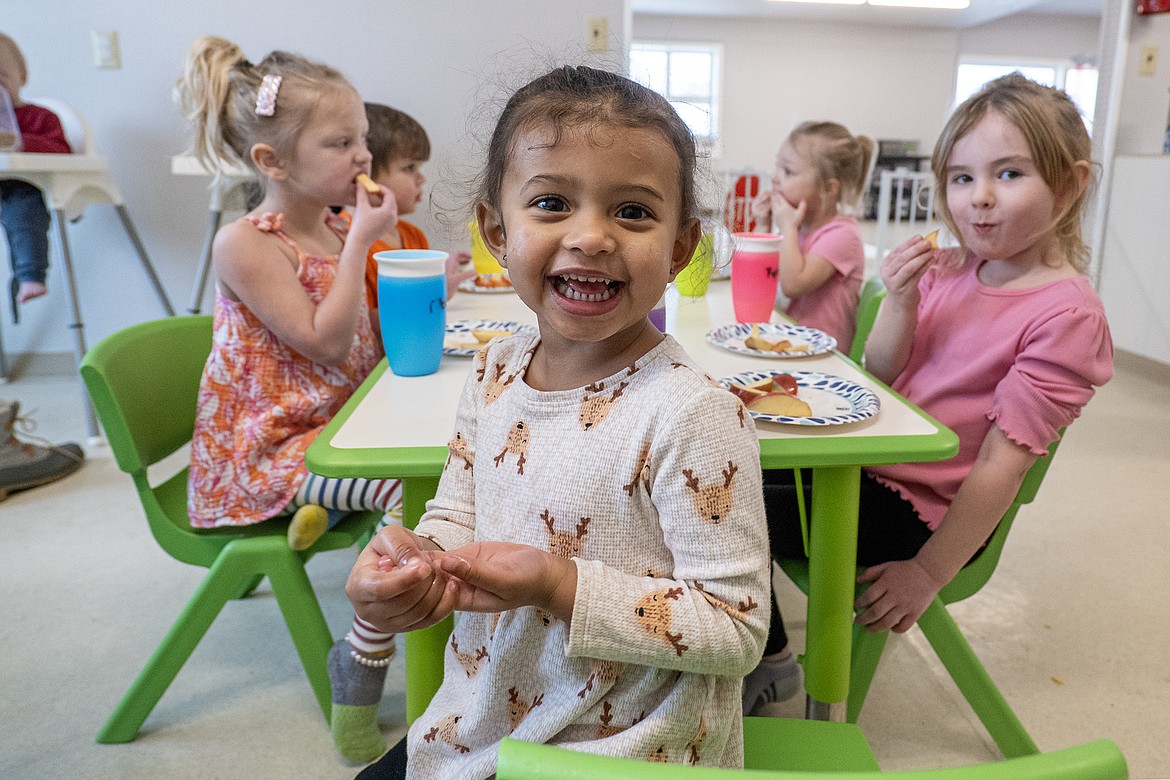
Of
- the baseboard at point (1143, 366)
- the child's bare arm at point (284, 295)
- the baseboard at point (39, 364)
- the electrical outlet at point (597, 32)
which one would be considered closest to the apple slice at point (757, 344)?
the child's bare arm at point (284, 295)

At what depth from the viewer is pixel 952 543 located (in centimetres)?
102

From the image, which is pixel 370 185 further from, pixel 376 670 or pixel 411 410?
pixel 376 670

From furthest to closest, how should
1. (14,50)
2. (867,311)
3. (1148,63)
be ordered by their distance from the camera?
(1148,63), (14,50), (867,311)

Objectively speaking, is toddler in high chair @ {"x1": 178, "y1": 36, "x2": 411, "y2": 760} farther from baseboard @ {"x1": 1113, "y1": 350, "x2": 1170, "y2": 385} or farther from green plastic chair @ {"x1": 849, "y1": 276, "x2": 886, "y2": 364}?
baseboard @ {"x1": 1113, "y1": 350, "x2": 1170, "y2": 385}

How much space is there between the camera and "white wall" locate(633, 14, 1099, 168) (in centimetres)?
921

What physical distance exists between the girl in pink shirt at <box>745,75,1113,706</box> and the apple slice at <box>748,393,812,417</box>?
273mm

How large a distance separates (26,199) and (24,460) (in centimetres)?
95

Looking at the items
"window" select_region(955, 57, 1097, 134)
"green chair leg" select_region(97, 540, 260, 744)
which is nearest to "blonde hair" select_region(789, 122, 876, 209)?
"green chair leg" select_region(97, 540, 260, 744)

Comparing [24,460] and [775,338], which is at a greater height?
[775,338]

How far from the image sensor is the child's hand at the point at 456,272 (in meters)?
1.45

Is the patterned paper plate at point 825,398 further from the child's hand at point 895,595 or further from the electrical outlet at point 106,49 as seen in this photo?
the electrical outlet at point 106,49

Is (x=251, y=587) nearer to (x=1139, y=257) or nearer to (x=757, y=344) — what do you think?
(x=757, y=344)

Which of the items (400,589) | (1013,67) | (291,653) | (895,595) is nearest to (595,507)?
(400,589)

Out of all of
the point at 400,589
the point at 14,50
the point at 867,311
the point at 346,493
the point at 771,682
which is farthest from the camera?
the point at 14,50
